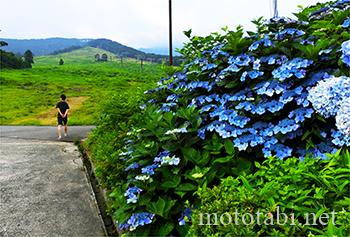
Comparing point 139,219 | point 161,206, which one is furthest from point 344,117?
point 139,219

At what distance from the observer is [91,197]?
490 cm

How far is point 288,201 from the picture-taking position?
1.91 metres

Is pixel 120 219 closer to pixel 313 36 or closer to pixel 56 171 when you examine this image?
pixel 313 36

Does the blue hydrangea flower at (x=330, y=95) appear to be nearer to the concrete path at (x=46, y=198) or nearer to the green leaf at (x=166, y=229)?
the green leaf at (x=166, y=229)

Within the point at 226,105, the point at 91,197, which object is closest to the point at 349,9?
the point at 226,105

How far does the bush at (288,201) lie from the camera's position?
5.30 ft

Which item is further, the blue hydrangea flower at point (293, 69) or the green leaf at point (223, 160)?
the blue hydrangea flower at point (293, 69)

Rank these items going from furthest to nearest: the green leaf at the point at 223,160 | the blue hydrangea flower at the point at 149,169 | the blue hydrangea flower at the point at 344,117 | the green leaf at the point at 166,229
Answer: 1. the blue hydrangea flower at the point at 149,169
2. the green leaf at the point at 223,160
3. the green leaf at the point at 166,229
4. the blue hydrangea flower at the point at 344,117

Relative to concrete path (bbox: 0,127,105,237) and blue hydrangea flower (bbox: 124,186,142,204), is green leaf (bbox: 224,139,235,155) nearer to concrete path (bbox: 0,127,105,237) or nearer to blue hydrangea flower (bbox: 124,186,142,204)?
blue hydrangea flower (bbox: 124,186,142,204)

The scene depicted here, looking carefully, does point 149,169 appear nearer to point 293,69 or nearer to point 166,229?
point 166,229

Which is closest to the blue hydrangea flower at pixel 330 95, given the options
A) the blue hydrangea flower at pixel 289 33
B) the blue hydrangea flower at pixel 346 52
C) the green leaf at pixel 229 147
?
the blue hydrangea flower at pixel 346 52

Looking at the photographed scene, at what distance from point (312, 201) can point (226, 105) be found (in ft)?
4.35

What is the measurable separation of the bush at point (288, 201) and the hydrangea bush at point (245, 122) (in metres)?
0.37

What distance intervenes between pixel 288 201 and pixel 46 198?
3.80 meters
